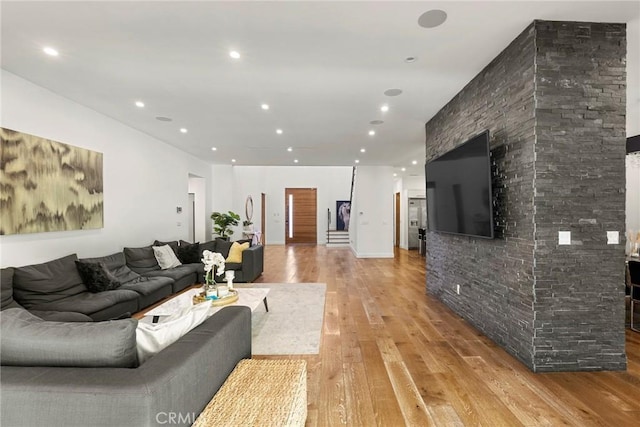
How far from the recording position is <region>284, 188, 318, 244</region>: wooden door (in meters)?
13.1

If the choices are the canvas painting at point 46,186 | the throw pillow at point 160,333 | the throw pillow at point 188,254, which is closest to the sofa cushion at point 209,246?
the throw pillow at point 188,254

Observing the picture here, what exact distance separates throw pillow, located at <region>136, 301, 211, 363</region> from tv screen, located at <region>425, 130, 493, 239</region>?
278 centimetres

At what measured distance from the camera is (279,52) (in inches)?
114

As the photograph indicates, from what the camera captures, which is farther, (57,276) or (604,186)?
(57,276)

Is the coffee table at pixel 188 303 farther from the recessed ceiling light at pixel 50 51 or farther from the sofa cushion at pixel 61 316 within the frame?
the recessed ceiling light at pixel 50 51

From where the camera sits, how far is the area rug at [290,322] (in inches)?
122

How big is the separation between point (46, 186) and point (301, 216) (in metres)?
9.87

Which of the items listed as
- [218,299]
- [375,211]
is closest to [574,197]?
[218,299]

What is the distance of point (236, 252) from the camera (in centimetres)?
604

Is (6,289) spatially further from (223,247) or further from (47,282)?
(223,247)

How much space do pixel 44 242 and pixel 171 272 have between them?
1.79 m

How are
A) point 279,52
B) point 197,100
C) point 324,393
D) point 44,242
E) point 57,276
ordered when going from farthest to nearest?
point 197,100, point 44,242, point 57,276, point 279,52, point 324,393

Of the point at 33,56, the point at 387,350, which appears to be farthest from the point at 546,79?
the point at 33,56

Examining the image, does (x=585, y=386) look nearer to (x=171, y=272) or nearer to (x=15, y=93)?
(x=171, y=272)
